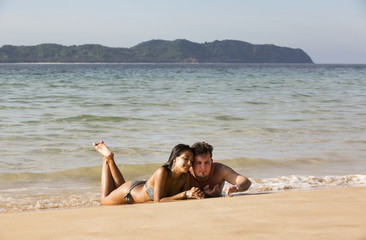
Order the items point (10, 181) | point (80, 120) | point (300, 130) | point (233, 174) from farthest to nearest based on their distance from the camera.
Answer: point (80, 120) < point (300, 130) < point (10, 181) < point (233, 174)

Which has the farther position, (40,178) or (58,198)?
(40,178)

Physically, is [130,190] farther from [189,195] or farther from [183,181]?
[189,195]

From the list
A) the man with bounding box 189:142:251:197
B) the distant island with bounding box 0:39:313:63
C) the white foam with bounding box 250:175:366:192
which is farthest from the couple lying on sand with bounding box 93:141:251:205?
the distant island with bounding box 0:39:313:63

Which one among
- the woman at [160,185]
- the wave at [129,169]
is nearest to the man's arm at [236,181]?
the woman at [160,185]

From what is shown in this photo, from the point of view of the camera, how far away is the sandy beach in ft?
11.1

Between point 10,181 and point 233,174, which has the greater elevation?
point 233,174

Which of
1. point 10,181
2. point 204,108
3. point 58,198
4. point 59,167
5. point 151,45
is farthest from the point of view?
point 151,45

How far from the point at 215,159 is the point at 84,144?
8.84 ft

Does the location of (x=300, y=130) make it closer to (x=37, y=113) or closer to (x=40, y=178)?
(x=40, y=178)

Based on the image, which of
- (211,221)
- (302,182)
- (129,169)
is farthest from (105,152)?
(302,182)

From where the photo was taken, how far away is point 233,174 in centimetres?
541

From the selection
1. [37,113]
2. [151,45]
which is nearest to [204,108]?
[37,113]

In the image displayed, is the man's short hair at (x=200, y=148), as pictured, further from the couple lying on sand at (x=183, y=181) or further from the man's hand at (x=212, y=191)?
the man's hand at (x=212, y=191)

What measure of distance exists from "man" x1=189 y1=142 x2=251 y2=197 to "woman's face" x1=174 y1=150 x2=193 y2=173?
4.9 inches
